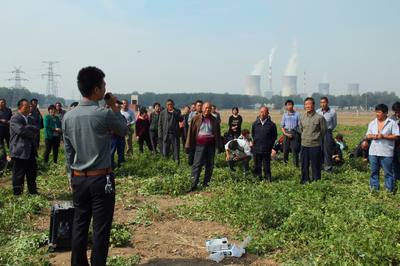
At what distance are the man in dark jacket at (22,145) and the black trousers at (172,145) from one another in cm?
490

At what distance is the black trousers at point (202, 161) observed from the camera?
32.4ft

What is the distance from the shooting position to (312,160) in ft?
32.4

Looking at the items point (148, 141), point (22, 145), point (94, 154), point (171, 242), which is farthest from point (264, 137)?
point (94, 154)

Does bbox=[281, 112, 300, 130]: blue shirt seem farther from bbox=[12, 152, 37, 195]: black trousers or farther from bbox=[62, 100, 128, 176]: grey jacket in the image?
bbox=[62, 100, 128, 176]: grey jacket

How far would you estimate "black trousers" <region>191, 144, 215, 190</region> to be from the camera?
9883mm

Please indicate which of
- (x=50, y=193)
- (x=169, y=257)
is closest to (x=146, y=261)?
(x=169, y=257)

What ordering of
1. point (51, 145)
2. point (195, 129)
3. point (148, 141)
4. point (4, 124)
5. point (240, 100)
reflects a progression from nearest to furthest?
1. point (195, 129)
2. point (51, 145)
3. point (4, 124)
4. point (148, 141)
5. point (240, 100)

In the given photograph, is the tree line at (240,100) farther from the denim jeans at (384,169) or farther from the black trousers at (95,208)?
the black trousers at (95,208)

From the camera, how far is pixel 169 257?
5.65 meters

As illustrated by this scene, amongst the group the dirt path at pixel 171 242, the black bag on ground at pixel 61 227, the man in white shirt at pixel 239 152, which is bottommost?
the dirt path at pixel 171 242

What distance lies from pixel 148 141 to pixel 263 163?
5801mm

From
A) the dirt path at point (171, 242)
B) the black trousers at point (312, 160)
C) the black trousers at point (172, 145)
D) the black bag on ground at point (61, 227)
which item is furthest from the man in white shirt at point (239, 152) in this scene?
the black bag on ground at point (61, 227)

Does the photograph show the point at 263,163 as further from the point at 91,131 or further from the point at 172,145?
the point at 91,131

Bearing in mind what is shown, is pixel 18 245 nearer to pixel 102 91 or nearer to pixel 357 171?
pixel 102 91
